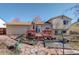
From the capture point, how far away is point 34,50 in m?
1.70

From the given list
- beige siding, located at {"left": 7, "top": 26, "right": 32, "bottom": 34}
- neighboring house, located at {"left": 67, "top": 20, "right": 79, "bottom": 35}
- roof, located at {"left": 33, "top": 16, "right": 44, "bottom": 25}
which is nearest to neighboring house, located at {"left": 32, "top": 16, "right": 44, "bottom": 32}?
roof, located at {"left": 33, "top": 16, "right": 44, "bottom": 25}

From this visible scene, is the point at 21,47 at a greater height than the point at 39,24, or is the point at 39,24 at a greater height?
the point at 39,24

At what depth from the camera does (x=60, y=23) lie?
1.71m

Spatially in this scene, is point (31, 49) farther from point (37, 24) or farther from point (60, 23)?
point (60, 23)

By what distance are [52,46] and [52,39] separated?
0.24 feet

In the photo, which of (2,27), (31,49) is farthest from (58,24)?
(2,27)

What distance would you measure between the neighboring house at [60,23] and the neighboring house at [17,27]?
0.25 meters

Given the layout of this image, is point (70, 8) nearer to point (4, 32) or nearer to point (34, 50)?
point (34, 50)

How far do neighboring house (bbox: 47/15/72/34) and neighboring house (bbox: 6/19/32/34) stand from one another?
25 cm

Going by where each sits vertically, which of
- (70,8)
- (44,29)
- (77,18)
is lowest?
(44,29)

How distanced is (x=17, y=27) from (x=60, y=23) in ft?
1.48

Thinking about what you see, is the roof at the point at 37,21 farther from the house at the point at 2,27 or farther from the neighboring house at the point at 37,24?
the house at the point at 2,27

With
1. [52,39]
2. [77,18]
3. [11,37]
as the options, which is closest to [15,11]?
[11,37]

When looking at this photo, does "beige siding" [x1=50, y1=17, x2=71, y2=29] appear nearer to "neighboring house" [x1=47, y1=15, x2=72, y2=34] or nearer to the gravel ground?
"neighboring house" [x1=47, y1=15, x2=72, y2=34]
